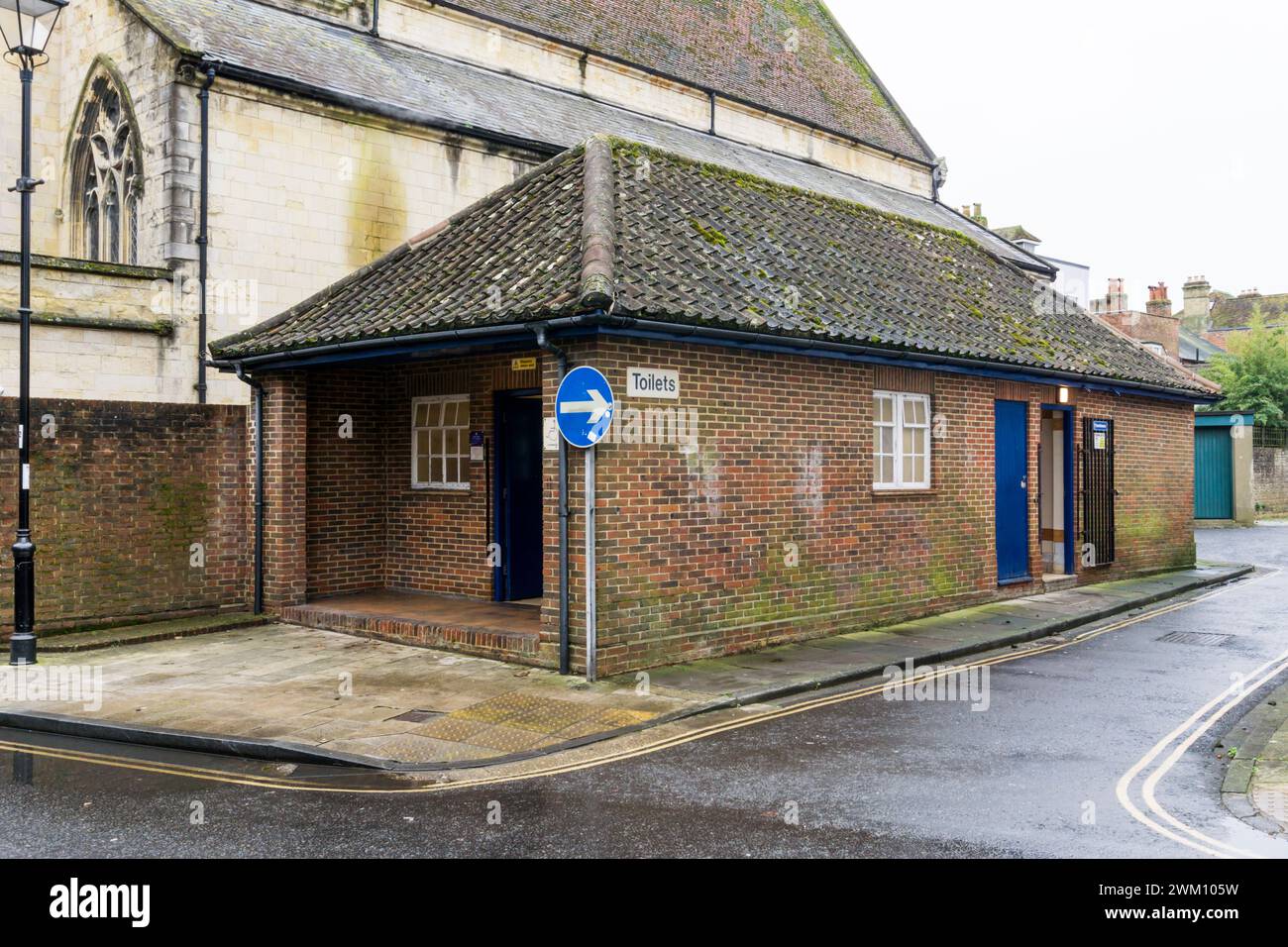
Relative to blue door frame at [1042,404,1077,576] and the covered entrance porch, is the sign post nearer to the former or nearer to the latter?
the covered entrance porch

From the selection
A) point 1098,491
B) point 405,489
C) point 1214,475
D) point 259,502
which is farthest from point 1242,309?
point 259,502

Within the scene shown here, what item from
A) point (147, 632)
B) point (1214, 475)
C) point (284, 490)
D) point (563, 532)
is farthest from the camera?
point (1214, 475)

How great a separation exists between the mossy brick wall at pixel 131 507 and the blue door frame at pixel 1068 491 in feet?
39.2

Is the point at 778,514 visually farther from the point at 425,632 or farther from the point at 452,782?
the point at 452,782

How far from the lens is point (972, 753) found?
7516mm

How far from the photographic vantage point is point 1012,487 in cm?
1534

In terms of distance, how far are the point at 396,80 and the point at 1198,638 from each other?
1364cm

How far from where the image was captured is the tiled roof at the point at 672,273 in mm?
10375

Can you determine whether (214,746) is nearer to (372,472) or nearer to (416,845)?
(416,845)

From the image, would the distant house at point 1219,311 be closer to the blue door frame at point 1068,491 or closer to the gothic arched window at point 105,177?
the blue door frame at point 1068,491
